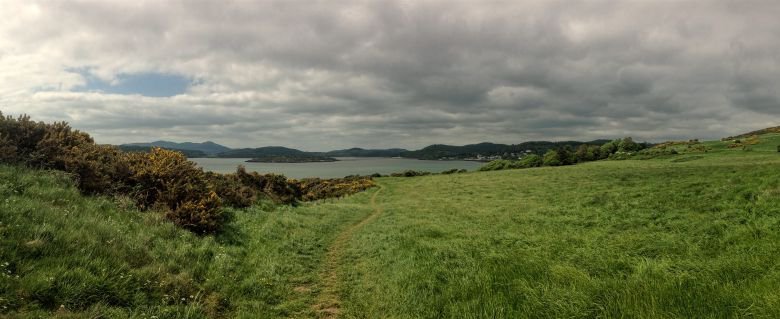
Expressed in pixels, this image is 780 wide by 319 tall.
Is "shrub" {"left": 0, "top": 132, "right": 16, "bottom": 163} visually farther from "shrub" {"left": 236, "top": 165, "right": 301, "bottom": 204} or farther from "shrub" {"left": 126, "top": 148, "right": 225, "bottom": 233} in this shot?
"shrub" {"left": 236, "top": 165, "right": 301, "bottom": 204}

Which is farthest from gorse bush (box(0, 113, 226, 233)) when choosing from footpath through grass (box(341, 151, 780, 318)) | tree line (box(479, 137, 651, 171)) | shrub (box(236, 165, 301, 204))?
tree line (box(479, 137, 651, 171))

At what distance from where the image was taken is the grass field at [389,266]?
629cm

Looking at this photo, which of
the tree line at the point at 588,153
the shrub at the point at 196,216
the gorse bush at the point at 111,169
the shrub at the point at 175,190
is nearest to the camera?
the gorse bush at the point at 111,169

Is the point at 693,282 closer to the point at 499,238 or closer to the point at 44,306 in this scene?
the point at 499,238

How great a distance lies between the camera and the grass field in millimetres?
6289

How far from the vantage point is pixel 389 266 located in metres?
11.4

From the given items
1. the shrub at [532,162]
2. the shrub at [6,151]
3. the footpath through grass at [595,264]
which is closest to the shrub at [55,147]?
the shrub at [6,151]

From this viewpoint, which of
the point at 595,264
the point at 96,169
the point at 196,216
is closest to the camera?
the point at 595,264

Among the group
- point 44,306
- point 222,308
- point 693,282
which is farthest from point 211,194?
point 693,282

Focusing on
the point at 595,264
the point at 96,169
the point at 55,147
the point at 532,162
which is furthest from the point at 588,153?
the point at 55,147

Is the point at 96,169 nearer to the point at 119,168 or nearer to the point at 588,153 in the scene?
the point at 119,168

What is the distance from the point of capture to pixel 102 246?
8.10 meters

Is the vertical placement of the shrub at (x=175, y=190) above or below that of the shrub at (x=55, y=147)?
below

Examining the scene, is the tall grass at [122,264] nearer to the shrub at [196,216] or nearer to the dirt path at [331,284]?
the dirt path at [331,284]
